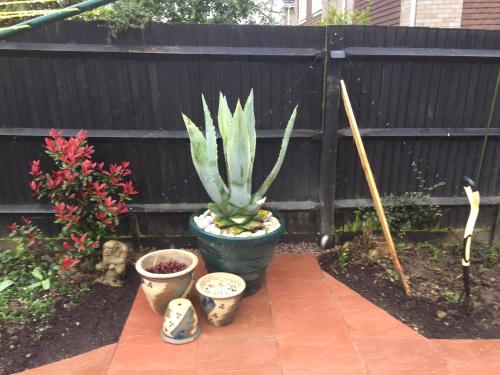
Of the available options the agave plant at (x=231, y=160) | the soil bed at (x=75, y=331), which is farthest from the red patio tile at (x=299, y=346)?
the agave plant at (x=231, y=160)

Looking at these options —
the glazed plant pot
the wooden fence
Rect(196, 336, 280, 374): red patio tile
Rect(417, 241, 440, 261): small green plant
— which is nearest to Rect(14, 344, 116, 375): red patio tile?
Rect(196, 336, 280, 374): red patio tile

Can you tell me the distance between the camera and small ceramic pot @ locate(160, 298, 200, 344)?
86.4 inches

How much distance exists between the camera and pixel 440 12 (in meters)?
6.43

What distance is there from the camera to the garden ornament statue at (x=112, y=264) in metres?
2.79

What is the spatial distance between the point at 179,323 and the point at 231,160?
1.08m

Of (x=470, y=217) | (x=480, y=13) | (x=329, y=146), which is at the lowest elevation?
(x=470, y=217)

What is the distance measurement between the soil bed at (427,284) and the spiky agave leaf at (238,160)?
3.43ft

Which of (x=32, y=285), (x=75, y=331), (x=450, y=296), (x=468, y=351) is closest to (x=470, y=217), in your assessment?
(x=450, y=296)

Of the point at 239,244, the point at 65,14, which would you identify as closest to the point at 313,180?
the point at 239,244

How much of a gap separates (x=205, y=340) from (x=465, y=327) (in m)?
1.67

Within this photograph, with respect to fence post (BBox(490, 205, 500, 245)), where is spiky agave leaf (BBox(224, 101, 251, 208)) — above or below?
above

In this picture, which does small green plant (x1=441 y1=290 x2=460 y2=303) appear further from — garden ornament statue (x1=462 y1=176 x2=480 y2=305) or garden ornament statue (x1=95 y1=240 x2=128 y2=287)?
garden ornament statue (x1=95 y1=240 x2=128 y2=287)

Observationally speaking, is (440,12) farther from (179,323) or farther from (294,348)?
(179,323)

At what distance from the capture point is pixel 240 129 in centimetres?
240
